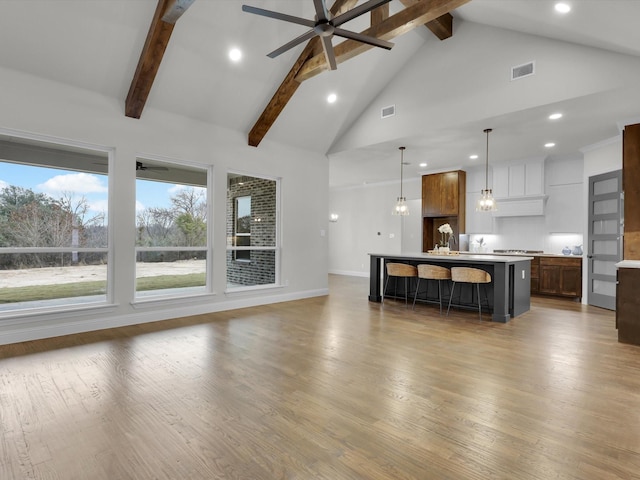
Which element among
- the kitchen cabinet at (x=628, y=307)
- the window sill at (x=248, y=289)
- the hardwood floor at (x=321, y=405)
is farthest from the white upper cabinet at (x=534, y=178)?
the window sill at (x=248, y=289)

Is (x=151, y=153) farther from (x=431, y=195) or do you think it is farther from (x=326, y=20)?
(x=431, y=195)

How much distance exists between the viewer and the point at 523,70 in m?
4.86

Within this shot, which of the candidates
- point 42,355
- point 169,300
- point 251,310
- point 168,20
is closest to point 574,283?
point 251,310

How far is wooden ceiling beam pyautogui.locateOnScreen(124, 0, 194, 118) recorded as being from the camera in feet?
11.9

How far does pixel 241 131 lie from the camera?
6.06m

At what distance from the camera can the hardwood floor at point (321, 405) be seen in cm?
184

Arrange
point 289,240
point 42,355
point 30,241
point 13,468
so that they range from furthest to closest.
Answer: point 289,240, point 30,241, point 42,355, point 13,468

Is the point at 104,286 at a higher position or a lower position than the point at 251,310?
higher

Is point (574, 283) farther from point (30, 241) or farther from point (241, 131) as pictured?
point (30, 241)

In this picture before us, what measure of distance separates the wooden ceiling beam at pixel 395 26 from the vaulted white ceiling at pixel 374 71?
0.45 m

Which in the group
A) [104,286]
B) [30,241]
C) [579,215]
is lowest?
[104,286]

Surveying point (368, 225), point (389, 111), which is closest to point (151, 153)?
point (389, 111)

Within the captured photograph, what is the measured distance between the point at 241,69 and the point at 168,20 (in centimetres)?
136

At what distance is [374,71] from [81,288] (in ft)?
17.8
